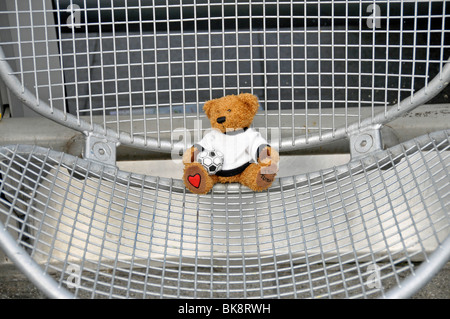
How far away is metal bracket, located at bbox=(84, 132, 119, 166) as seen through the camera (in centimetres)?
125

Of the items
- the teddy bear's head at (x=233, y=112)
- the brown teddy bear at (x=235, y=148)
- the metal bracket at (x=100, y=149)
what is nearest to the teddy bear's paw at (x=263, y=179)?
the brown teddy bear at (x=235, y=148)

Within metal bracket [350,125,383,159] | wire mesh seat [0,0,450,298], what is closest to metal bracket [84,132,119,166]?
wire mesh seat [0,0,450,298]

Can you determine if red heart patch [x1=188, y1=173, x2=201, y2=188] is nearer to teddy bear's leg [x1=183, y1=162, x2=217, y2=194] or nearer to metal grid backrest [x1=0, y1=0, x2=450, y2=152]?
teddy bear's leg [x1=183, y1=162, x2=217, y2=194]

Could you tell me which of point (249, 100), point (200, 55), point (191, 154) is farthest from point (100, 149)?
point (200, 55)

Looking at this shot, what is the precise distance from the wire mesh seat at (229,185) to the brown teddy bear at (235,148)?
4 centimetres

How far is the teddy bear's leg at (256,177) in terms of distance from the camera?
116cm

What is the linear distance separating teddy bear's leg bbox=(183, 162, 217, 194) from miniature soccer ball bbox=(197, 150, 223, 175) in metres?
0.01

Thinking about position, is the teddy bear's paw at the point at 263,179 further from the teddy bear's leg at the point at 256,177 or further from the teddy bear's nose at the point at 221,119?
the teddy bear's nose at the point at 221,119

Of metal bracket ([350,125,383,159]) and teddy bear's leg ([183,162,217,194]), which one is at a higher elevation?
metal bracket ([350,125,383,159])

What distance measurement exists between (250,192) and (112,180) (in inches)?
10.8

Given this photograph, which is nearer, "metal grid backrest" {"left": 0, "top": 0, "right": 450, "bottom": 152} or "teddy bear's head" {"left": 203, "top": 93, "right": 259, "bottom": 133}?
"teddy bear's head" {"left": 203, "top": 93, "right": 259, "bottom": 133}
